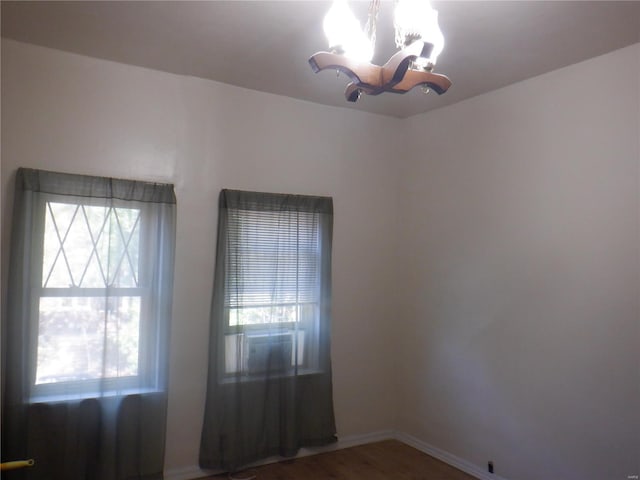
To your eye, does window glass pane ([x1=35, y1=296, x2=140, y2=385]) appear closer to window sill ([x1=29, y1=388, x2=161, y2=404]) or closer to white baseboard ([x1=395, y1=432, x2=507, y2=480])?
window sill ([x1=29, y1=388, x2=161, y2=404])

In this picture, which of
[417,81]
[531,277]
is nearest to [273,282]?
[531,277]

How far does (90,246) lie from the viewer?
3035 millimetres

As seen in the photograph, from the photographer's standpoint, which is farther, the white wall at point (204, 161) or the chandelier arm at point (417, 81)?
the white wall at point (204, 161)

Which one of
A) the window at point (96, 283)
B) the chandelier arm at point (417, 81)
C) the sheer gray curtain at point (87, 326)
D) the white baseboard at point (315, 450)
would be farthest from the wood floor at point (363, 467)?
the chandelier arm at point (417, 81)

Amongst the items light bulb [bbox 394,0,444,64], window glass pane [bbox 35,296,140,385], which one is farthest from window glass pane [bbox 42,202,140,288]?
light bulb [bbox 394,0,444,64]

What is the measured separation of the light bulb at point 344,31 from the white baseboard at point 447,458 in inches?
119

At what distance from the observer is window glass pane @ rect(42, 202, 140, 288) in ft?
9.67

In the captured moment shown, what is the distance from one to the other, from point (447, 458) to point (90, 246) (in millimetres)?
3058

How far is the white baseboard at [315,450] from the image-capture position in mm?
3312

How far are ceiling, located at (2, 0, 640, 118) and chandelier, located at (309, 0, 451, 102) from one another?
573 millimetres

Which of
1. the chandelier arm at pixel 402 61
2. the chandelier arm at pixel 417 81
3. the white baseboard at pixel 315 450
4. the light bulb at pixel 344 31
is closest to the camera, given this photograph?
the chandelier arm at pixel 402 61

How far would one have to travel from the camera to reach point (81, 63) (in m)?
3.12

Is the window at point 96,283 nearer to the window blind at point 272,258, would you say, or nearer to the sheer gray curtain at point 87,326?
the sheer gray curtain at point 87,326

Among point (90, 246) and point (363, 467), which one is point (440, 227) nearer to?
point (363, 467)
